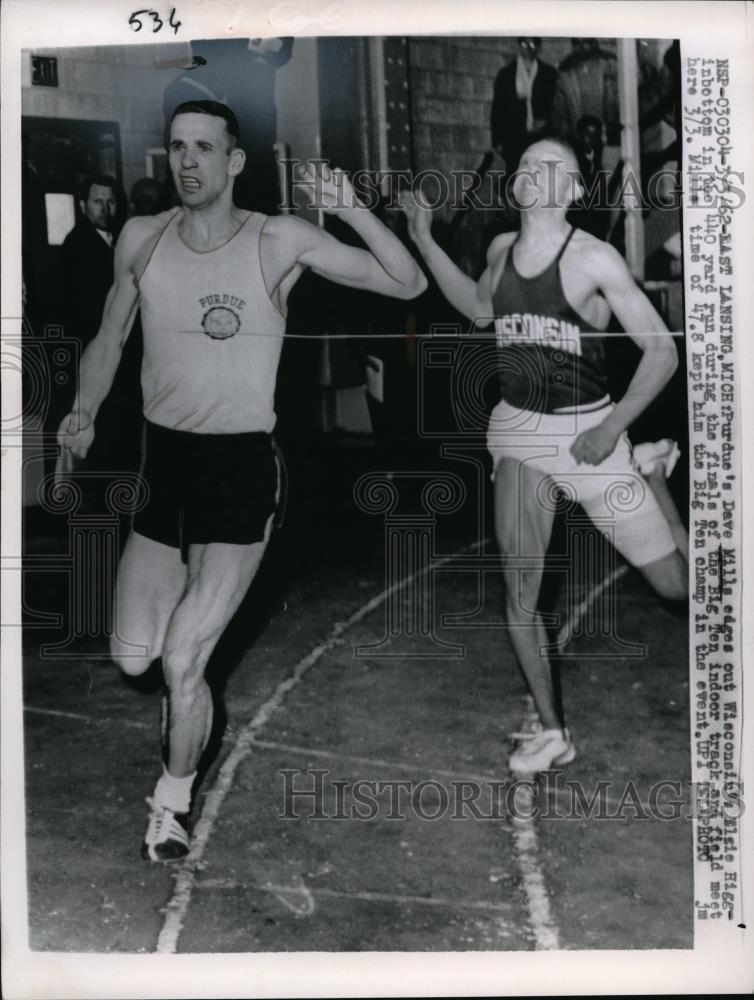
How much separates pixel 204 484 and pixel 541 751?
93 centimetres

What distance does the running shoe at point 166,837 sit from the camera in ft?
7.80

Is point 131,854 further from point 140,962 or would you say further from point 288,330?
point 288,330

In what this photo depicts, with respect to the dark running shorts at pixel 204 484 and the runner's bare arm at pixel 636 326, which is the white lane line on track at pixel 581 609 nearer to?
the runner's bare arm at pixel 636 326

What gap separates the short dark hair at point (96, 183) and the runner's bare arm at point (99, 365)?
19 centimetres

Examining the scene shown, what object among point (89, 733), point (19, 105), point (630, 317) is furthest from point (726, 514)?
point (19, 105)

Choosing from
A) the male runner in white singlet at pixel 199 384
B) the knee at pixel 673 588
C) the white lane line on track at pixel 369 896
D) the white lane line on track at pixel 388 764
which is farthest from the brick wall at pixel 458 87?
the white lane line on track at pixel 369 896

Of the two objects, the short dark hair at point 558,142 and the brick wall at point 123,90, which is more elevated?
the brick wall at point 123,90

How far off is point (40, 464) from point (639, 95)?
4.92 ft

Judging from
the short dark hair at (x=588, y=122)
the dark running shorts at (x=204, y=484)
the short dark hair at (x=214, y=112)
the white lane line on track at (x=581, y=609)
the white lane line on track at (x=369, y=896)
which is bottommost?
the white lane line on track at (x=369, y=896)

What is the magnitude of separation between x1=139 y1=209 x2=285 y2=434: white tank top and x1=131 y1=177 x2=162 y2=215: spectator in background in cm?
5

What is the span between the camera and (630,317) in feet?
7.82

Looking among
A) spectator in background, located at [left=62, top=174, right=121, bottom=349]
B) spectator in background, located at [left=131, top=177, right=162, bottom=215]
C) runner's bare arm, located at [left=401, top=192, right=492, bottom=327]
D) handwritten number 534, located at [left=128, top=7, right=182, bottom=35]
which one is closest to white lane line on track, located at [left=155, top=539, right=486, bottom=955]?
runner's bare arm, located at [left=401, top=192, right=492, bottom=327]
